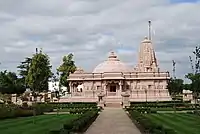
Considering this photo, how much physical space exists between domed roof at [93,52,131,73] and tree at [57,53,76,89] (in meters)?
5.25

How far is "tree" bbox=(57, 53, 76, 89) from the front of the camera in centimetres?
8200

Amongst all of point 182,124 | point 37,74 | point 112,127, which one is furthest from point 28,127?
point 37,74

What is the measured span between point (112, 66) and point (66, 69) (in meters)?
9.50

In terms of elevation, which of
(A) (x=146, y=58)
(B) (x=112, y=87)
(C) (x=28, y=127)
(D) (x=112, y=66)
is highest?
(A) (x=146, y=58)

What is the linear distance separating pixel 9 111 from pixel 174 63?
1908cm

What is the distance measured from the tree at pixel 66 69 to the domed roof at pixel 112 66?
525cm

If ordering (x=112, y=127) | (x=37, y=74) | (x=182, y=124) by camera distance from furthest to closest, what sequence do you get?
1. (x=37, y=74)
2. (x=182, y=124)
3. (x=112, y=127)

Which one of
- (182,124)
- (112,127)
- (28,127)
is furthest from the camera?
(182,124)

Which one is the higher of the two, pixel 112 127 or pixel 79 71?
pixel 79 71

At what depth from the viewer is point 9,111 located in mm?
35500

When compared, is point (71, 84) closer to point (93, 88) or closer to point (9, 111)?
point (93, 88)

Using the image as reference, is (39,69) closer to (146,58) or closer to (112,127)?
(146,58)

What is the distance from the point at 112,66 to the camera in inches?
3285

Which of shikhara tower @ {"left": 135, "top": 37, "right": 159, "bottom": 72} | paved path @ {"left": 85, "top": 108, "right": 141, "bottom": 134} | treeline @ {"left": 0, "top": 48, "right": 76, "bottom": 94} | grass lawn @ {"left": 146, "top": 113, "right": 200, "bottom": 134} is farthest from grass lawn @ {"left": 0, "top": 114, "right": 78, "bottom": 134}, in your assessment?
shikhara tower @ {"left": 135, "top": 37, "right": 159, "bottom": 72}
